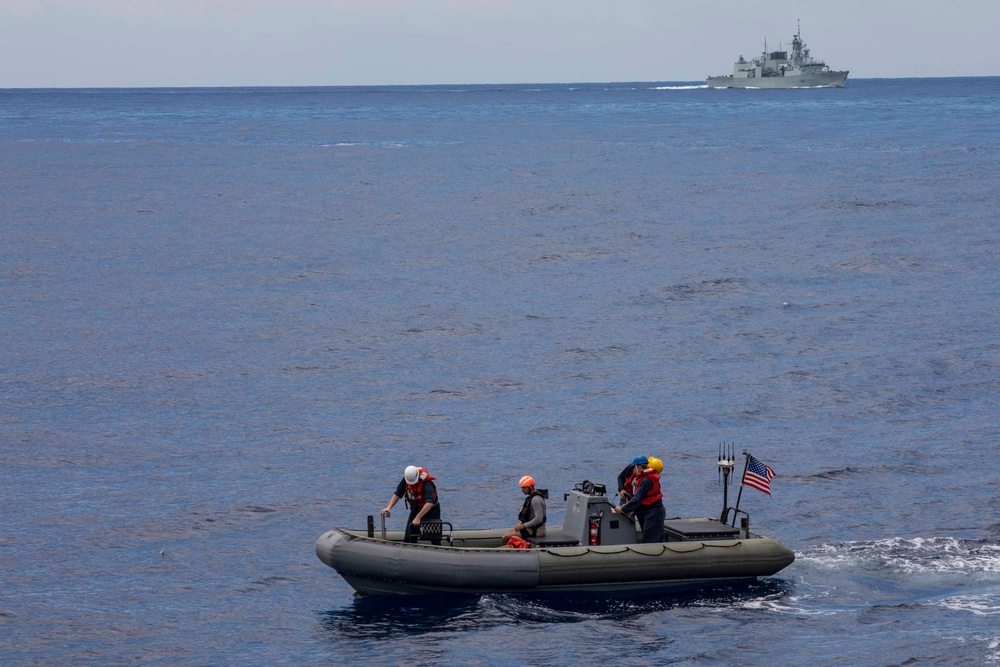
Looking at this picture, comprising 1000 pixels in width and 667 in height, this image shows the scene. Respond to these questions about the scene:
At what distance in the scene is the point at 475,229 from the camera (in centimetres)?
6900

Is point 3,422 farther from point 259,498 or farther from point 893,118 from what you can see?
point 893,118

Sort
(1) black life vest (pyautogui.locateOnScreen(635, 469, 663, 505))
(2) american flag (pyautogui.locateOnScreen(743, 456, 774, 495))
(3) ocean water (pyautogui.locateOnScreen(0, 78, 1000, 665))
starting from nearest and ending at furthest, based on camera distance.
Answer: (3) ocean water (pyautogui.locateOnScreen(0, 78, 1000, 665)) < (1) black life vest (pyautogui.locateOnScreen(635, 469, 663, 505)) < (2) american flag (pyautogui.locateOnScreen(743, 456, 774, 495))

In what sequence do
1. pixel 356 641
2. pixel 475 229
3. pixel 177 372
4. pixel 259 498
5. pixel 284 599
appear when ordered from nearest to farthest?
pixel 356 641, pixel 284 599, pixel 259 498, pixel 177 372, pixel 475 229

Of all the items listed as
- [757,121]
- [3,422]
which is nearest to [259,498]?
[3,422]

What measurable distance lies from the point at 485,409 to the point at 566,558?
1215cm

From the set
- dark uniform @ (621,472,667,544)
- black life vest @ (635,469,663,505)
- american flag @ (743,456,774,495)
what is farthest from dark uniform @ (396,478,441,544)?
american flag @ (743,456,774,495)

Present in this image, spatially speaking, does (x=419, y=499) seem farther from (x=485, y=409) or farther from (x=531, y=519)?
(x=485, y=409)

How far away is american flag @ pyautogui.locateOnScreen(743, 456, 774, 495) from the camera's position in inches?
873

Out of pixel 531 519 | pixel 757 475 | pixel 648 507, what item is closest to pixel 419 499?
pixel 531 519

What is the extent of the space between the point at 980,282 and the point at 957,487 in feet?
79.5

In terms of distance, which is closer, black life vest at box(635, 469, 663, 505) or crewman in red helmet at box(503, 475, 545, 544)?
black life vest at box(635, 469, 663, 505)

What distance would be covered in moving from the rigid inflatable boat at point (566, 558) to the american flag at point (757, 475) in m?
0.68

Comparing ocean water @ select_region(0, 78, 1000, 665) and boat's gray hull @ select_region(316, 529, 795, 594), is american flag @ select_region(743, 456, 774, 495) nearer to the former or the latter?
boat's gray hull @ select_region(316, 529, 795, 594)

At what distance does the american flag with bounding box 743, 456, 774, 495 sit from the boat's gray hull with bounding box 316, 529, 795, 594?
1040mm
